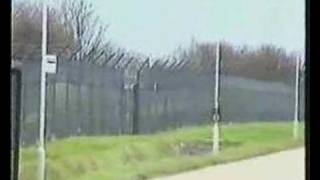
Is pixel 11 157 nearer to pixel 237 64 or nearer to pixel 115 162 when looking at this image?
pixel 115 162

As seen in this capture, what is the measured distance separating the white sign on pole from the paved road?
0.42 meters

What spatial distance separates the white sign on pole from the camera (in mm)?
1378

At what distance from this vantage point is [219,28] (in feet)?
4.72

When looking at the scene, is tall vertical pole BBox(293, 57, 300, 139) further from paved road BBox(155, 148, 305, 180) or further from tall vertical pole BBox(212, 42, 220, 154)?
tall vertical pole BBox(212, 42, 220, 154)

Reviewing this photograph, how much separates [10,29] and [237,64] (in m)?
0.61

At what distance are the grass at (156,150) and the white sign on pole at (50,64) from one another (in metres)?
0.19

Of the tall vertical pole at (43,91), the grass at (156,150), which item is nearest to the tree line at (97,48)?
the tall vertical pole at (43,91)

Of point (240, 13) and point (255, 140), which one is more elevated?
point (240, 13)

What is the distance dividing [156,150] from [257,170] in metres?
0.28

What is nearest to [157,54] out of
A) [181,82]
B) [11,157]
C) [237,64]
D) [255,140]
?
[181,82]

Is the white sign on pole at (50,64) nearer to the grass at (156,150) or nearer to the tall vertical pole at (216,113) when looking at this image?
the grass at (156,150)

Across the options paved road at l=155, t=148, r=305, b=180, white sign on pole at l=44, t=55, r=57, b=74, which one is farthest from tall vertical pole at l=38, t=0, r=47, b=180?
paved road at l=155, t=148, r=305, b=180

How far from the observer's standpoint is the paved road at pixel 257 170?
1.39 m

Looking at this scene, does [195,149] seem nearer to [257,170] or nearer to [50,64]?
[257,170]
